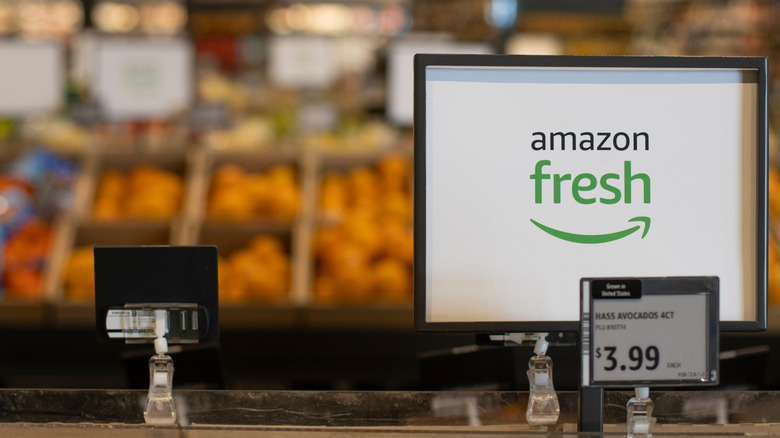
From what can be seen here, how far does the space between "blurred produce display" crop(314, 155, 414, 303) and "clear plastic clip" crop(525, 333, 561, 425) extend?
162 centimetres

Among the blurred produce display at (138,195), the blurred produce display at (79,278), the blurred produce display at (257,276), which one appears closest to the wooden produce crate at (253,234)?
the blurred produce display at (257,276)

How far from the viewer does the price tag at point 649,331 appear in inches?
37.3

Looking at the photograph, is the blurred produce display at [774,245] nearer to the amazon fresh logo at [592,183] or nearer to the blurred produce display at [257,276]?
the amazon fresh logo at [592,183]

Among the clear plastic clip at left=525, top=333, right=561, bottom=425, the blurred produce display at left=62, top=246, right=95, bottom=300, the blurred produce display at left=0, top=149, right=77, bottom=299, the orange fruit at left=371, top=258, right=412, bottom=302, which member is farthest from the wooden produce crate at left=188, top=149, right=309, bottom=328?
the clear plastic clip at left=525, top=333, right=561, bottom=425

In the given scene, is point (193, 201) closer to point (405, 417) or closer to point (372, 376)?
point (372, 376)

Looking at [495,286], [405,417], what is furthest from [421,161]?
[405,417]

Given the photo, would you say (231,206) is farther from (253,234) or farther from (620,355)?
(620,355)

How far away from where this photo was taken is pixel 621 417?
113 cm

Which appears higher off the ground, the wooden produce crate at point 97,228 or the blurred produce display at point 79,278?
the wooden produce crate at point 97,228

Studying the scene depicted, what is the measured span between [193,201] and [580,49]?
6667mm

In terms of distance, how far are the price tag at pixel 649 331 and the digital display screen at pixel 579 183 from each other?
0.44ft

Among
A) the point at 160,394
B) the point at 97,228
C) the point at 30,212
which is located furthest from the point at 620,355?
the point at 30,212

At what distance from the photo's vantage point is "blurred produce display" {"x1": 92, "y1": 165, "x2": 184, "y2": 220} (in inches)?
123

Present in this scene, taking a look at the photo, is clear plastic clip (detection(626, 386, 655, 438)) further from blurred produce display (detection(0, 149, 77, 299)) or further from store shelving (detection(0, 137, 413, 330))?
blurred produce display (detection(0, 149, 77, 299))
